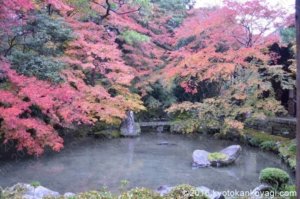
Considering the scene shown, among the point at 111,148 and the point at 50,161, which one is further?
the point at 111,148

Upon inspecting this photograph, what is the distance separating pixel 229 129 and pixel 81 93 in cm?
540

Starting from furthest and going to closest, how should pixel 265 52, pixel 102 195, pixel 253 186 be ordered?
pixel 265 52, pixel 253 186, pixel 102 195

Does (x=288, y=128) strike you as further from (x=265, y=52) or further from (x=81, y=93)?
(x=81, y=93)

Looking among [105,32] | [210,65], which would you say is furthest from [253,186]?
[105,32]

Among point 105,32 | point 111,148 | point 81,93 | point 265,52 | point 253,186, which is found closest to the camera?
point 253,186

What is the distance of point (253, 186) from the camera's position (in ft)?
23.3

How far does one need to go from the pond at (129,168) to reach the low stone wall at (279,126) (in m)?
1.46

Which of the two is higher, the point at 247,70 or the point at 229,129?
the point at 247,70

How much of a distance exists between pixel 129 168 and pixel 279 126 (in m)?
5.85

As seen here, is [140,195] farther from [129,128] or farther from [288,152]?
[129,128]

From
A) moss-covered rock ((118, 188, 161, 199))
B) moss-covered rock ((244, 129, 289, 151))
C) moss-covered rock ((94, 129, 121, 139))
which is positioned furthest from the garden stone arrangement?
moss-covered rock ((118, 188, 161, 199))

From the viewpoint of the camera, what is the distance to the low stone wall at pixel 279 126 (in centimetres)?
1124

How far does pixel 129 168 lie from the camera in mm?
8516

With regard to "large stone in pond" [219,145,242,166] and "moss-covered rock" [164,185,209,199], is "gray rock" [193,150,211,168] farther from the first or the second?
"moss-covered rock" [164,185,209,199]
